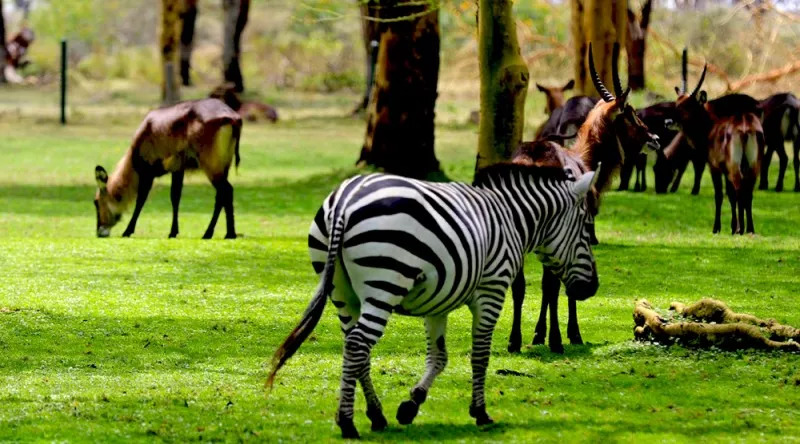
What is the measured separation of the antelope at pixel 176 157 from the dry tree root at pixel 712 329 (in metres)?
7.42

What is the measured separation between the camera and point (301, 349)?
9961 mm

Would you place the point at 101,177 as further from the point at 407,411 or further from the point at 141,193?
the point at 407,411

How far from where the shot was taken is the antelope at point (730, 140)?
16578 mm

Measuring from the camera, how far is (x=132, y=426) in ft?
24.5

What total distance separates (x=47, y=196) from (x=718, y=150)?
33.1ft

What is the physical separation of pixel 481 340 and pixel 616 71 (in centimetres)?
635

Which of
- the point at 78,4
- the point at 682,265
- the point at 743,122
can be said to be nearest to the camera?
the point at 682,265

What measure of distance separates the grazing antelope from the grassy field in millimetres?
2164

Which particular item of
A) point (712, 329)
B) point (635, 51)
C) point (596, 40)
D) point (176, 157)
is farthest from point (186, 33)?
point (712, 329)

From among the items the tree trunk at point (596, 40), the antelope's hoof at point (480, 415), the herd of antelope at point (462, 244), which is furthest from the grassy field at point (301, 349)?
the tree trunk at point (596, 40)

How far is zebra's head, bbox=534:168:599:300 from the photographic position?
845 cm

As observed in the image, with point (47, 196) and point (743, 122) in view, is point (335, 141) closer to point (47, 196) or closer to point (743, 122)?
point (47, 196)

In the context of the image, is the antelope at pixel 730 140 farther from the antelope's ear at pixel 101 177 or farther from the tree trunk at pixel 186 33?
the tree trunk at pixel 186 33

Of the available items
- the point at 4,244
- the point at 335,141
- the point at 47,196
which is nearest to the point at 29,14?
the point at 335,141
